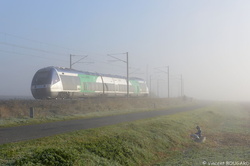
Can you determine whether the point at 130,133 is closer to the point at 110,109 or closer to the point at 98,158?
the point at 98,158

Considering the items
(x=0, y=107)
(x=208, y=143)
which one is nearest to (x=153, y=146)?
(x=208, y=143)

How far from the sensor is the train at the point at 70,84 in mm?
30405

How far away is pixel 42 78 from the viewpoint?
30984 mm

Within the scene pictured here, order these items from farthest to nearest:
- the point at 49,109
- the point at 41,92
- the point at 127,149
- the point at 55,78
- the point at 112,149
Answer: the point at 41,92
the point at 55,78
the point at 49,109
the point at 127,149
the point at 112,149

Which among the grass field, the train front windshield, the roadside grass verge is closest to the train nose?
the train front windshield

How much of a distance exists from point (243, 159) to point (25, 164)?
30.4 feet

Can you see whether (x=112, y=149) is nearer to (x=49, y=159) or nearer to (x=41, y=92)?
(x=49, y=159)

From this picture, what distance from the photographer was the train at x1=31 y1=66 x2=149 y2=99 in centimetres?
3040

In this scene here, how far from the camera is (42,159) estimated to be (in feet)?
28.8

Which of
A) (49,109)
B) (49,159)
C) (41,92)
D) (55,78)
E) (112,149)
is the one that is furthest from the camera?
(41,92)

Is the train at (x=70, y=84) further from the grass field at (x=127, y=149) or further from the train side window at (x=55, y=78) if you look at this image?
the grass field at (x=127, y=149)

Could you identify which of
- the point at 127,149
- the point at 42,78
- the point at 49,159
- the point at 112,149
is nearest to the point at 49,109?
the point at 42,78

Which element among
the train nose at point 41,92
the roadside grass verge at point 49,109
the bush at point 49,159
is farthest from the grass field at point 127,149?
the train nose at point 41,92

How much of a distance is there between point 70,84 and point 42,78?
3.49 metres
